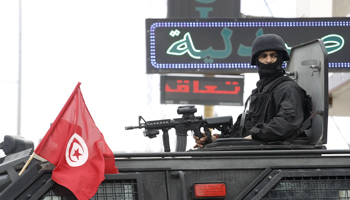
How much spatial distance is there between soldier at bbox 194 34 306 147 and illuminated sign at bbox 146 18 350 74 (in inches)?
230

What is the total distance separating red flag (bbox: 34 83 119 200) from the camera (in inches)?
140

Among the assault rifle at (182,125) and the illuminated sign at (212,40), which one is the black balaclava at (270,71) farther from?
the illuminated sign at (212,40)

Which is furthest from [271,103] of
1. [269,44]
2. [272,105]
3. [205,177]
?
[205,177]

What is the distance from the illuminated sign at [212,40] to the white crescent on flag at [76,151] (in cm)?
734

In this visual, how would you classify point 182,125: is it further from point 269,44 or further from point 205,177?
point 205,177

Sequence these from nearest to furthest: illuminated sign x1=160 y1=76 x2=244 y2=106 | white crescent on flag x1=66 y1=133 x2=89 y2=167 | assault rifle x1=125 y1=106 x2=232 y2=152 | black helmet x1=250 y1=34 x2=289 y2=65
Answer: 1. white crescent on flag x1=66 y1=133 x2=89 y2=167
2. black helmet x1=250 y1=34 x2=289 y2=65
3. assault rifle x1=125 y1=106 x2=232 y2=152
4. illuminated sign x1=160 y1=76 x2=244 y2=106

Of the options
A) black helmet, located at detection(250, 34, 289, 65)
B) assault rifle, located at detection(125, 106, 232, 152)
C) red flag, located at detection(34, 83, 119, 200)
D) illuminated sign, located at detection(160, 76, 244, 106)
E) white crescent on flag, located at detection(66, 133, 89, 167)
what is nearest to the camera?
red flag, located at detection(34, 83, 119, 200)

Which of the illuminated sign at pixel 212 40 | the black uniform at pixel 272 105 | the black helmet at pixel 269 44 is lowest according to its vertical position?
the black uniform at pixel 272 105

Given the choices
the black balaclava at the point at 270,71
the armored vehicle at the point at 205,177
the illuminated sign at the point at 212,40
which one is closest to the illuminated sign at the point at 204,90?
the illuminated sign at the point at 212,40

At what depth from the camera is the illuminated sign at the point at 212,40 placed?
11.0 meters

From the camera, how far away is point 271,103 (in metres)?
4.76

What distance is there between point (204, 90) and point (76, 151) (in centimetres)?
805

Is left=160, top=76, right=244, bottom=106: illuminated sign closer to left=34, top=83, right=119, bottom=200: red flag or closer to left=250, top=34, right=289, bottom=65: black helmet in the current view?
left=250, top=34, right=289, bottom=65: black helmet

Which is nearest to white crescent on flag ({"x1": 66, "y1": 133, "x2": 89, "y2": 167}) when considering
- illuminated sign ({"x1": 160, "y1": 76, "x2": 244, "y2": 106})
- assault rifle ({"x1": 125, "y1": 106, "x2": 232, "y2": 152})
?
assault rifle ({"x1": 125, "y1": 106, "x2": 232, "y2": 152})
